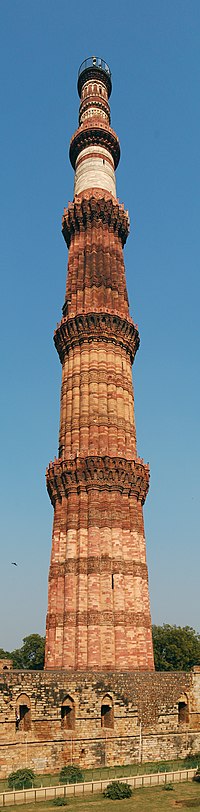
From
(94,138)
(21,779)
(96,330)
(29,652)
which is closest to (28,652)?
(29,652)

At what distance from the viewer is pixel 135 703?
24.7 meters

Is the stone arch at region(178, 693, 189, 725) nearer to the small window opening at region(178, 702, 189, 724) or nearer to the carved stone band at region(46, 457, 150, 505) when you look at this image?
the small window opening at region(178, 702, 189, 724)

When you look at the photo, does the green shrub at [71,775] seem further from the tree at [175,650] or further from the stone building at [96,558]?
the tree at [175,650]

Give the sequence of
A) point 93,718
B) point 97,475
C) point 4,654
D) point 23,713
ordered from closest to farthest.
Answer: point 23,713 < point 93,718 < point 97,475 < point 4,654

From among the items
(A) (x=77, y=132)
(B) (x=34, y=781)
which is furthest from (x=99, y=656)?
(A) (x=77, y=132)

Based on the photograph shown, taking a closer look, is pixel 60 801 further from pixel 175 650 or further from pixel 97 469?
pixel 175 650

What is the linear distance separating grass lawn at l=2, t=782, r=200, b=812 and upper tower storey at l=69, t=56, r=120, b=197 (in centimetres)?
3648

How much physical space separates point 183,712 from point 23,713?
25.7 ft

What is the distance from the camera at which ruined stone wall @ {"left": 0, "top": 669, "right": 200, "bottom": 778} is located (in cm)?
2197

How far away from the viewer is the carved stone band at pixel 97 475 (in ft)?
106

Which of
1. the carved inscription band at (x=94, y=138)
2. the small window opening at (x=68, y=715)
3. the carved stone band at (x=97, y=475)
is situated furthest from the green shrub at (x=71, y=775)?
the carved inscription band at (x=94, y=138)

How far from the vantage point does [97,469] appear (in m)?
32.4

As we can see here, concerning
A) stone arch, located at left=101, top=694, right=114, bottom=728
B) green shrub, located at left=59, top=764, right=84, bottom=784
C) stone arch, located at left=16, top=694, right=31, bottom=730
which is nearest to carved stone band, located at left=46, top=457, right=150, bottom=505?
stone arch, located at left=101, top=694, right=114, bottom=728

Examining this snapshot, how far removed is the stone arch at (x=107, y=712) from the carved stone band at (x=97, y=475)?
35.7 feet
